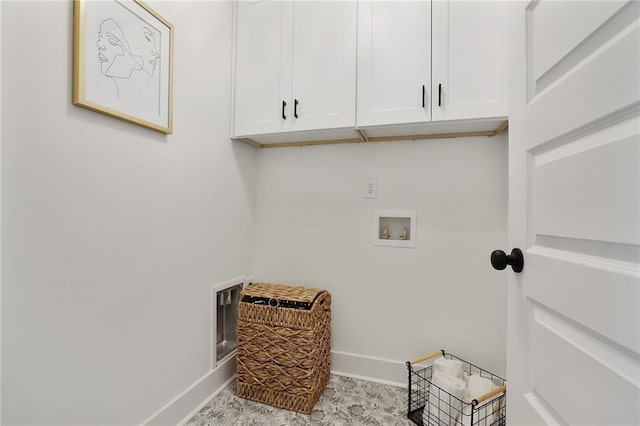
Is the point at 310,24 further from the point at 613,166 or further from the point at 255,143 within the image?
the point at 613,166

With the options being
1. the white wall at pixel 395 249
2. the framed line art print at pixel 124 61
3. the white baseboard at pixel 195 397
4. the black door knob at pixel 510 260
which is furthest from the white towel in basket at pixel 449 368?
the framed line art print at pixel 124 61

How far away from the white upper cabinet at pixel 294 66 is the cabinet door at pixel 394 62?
0.06m

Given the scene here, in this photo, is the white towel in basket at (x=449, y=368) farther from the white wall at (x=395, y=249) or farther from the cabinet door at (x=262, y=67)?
the cabinet door at (x=262, y=67)

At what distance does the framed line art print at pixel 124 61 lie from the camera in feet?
3.12

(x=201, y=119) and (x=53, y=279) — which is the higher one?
(x=201, y=119)

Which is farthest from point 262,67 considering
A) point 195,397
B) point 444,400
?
point 444,400

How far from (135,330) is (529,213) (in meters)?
1.38

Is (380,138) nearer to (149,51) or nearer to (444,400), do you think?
(149,51)

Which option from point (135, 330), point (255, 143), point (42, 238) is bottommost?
point (135, 330)

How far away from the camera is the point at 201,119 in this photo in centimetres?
150

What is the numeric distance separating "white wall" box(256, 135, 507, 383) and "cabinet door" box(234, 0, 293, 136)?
0.34 metres

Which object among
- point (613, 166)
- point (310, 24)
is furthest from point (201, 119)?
point (613, 166)

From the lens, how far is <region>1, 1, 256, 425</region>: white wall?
83 cm

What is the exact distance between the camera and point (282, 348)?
1485 mm
